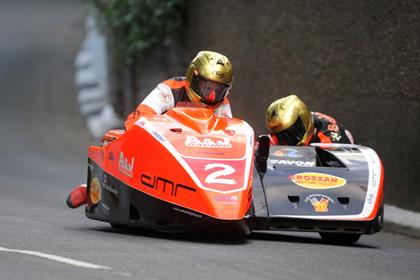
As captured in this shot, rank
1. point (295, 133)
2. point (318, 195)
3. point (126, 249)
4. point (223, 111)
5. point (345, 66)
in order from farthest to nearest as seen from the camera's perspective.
Result: point (345, 66), point (295, 133), point (223, 111), point (318, 195), point (126, 249)

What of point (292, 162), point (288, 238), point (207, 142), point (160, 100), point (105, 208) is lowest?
point (288, 238)

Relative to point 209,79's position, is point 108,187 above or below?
below

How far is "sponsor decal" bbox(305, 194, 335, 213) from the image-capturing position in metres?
10.9

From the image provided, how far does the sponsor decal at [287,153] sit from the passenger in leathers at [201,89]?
596 millimetres

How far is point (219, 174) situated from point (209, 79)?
150 centimetres

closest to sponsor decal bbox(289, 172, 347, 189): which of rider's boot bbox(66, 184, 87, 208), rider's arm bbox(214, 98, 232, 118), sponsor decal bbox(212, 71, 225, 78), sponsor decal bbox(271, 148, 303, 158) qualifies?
sponsor decal bbox(271, 148, 303, 158)

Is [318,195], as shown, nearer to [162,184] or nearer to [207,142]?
[207,142]

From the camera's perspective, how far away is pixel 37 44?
38.1 metres

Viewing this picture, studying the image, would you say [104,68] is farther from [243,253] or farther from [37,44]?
[243,253]

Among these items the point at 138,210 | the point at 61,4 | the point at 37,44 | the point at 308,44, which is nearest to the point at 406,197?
the point at 308,44

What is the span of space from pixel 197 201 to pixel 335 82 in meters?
6.59

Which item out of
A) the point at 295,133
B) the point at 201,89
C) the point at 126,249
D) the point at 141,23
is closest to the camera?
the point at 126,249

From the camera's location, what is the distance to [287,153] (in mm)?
11602

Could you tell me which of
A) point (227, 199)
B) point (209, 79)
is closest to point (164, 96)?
point (209, 79)
